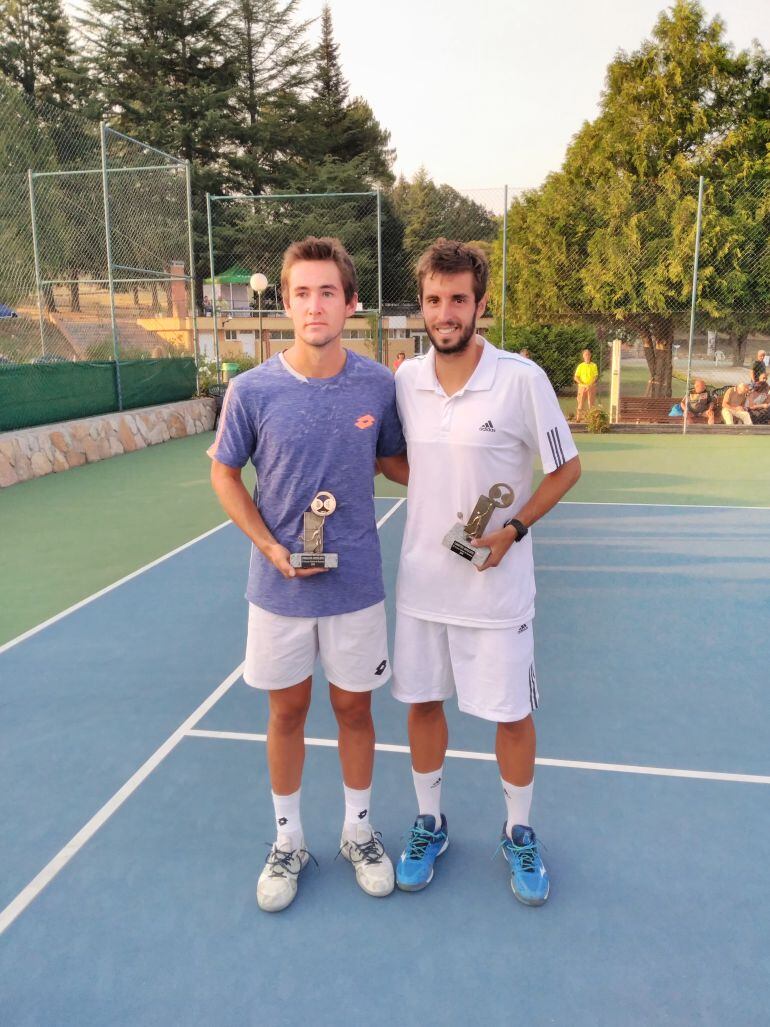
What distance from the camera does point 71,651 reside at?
3.97m

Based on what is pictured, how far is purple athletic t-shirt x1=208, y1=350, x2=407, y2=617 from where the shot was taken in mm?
2092

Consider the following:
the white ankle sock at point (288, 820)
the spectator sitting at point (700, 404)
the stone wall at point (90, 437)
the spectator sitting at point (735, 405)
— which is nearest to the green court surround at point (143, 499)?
the stone wall at point (90, 437)

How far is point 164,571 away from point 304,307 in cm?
356

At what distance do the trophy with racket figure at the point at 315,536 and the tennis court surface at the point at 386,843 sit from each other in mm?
307

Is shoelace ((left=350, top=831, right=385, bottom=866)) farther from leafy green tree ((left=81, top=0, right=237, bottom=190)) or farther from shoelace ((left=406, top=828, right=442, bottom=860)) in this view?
leafy green tree ((left=81, top=0, right=237, bottom=190))

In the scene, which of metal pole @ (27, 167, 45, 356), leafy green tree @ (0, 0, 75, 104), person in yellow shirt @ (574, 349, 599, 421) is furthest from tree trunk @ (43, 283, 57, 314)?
leafy green tree @ (0, 0, 75, 104)

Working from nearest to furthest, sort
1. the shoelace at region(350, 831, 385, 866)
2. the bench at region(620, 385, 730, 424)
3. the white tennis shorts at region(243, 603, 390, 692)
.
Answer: the white tennis shorts at region(243, 603, 390, 692), the shoelace at region(350, 831, 385, 866), the bench at region(620, 385, 730, 424)

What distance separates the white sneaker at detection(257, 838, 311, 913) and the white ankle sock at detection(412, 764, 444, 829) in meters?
0.36

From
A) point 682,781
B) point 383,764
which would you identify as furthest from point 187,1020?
point 682,781

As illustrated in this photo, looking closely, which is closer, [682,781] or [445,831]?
[445,831]

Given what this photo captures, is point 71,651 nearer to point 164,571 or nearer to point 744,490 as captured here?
point 164,571

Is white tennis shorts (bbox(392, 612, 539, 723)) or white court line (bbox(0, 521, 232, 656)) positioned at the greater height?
white tennis shorts (bbox(392, 612, 539, 723))

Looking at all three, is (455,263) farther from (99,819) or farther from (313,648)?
(99,819)

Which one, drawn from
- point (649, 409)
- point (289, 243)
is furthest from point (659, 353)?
point (289, 243)
